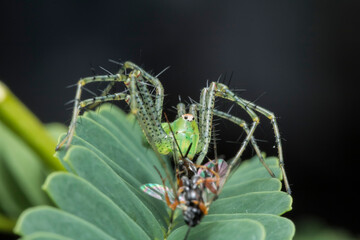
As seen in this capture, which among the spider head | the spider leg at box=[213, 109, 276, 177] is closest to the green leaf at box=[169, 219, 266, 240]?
the spider leg at box=[213, 109, 276, 177]

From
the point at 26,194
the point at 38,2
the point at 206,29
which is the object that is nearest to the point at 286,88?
the point at 206,29

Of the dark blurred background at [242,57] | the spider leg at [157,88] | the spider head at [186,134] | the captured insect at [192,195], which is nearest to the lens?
the captured insect at [192,195]

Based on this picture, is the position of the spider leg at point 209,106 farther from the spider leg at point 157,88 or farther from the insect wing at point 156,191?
the insect wing at point 156,191

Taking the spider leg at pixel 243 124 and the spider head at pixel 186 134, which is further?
the spider head at pixel 186 134

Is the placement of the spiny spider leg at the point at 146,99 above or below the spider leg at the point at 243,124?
above

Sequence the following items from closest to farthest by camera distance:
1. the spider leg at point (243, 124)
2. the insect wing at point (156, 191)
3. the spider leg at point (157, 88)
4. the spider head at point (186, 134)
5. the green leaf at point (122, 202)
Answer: the green leaf at point (122, 202) < the insect wing at point (156, 191) < the spider leg at point (243, 124) < the spider head at point (186, 134) < the spider leg at point (157, 88)

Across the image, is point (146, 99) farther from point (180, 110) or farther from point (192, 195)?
point (192, 195)

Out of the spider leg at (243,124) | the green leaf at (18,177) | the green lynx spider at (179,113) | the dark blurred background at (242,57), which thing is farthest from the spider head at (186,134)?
the dark blurred background at (242,57)
